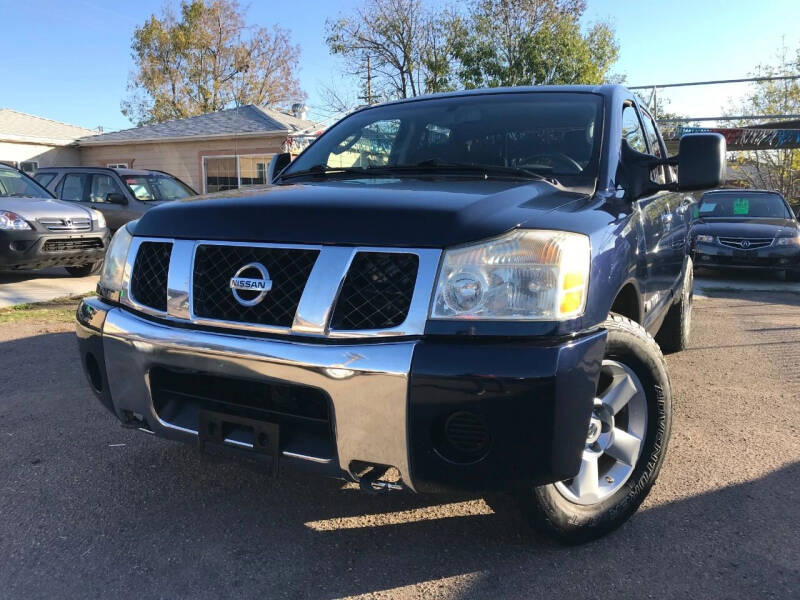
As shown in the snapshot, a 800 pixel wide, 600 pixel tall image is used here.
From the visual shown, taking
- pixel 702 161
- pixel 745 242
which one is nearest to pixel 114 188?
pixel 702 161

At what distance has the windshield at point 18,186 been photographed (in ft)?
29.8

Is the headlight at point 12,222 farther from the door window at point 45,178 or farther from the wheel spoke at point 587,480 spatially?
the wheel spoke at point 587,480

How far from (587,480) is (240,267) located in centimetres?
147

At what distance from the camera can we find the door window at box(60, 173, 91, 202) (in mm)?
11242

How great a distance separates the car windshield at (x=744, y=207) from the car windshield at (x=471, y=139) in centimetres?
999

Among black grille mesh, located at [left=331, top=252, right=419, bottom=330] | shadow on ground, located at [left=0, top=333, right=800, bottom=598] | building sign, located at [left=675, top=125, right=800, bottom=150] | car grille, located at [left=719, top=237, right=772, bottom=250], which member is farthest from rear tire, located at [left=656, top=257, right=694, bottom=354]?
building sign, located at [left=675, top=125, right=800, bottom=150]

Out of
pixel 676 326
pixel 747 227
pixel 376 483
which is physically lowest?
pixel 676 326

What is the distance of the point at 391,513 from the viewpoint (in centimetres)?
268

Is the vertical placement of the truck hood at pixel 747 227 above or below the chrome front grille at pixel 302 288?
below

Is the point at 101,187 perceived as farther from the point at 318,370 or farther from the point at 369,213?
the point at 318,370

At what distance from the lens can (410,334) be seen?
194 cm

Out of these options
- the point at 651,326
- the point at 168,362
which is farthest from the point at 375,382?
the point at 651,326

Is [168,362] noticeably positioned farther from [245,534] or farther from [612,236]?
[612,236]

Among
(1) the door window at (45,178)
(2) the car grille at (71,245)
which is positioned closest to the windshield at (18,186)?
(2) the car grille at (71,245)
